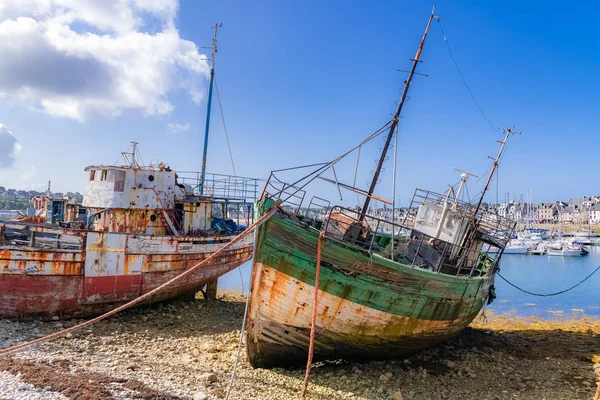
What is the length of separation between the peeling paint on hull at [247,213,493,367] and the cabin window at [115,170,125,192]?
25.0 ft

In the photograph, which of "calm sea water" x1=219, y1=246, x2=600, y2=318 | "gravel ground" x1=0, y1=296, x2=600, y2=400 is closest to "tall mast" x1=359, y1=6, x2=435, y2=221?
"gravel ground" x1=0, y1=296, x2=600, y2=400

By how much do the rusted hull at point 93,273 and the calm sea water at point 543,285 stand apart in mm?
10432

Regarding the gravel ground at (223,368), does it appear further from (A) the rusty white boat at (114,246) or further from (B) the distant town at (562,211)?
(B) the distant town at (562,211)

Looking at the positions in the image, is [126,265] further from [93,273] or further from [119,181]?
[119,181]

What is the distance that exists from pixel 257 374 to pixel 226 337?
114 inches

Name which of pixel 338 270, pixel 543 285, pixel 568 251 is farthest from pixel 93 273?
pixel 568 251

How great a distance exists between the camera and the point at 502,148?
48.0 feet

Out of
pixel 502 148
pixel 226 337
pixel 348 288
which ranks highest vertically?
pixel 502 148

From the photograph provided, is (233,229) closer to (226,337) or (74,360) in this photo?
(226,337)

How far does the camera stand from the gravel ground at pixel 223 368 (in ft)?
24.4

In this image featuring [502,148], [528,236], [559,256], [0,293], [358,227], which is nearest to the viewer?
[358,227]

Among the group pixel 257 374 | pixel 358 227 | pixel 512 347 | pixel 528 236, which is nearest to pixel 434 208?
pixel 358 227

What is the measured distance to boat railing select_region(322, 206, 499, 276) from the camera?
918cm

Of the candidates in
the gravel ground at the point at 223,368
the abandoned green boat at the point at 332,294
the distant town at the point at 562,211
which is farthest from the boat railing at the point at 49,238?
the distant town at the point at 562,211
